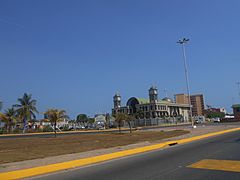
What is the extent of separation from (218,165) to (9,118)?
57175mm

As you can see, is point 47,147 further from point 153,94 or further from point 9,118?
point 153,94

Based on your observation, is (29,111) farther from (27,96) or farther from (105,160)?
(105,160)

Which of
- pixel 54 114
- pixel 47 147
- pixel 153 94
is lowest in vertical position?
pixel 47 147

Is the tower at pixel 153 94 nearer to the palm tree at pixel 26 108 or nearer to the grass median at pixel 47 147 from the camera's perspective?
the palm tree at pixel 26 108

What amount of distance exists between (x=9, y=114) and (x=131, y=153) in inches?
2076

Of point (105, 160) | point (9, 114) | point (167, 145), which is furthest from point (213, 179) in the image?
point (9, 114)

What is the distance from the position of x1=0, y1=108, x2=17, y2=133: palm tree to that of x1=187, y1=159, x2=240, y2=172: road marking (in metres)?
52.7

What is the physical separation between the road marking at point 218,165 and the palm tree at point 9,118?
5267 centimetres

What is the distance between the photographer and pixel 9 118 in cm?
6241

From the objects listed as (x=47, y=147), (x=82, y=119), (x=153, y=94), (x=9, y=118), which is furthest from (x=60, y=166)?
(x=82, y=119)

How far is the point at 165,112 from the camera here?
132 metres

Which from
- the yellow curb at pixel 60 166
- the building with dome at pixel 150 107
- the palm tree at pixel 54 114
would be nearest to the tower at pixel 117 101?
the building with dome at pixel 150 107

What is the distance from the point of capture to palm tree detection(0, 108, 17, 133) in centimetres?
6034

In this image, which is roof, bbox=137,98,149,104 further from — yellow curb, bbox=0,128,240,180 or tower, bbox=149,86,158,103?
yellow curb, bbox=0,128,240,180
